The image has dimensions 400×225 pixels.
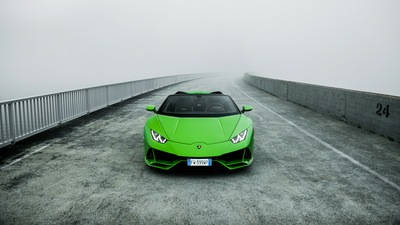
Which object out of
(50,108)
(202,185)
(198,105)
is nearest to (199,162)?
(202,185)

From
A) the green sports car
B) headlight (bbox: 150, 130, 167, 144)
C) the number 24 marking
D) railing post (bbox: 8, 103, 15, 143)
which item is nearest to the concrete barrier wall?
the number 24 marking

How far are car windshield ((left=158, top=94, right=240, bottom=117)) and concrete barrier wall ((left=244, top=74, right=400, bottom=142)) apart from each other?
4667 millimetres

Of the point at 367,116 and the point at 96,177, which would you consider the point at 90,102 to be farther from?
the point at 367,116

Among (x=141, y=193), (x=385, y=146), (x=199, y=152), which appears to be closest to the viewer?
(x=141, y=193)

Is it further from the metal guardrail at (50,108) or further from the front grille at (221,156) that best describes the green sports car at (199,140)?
the metal guardrail at (50,108)

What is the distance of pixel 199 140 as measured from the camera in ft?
17.2

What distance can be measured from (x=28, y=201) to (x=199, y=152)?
2504 mm

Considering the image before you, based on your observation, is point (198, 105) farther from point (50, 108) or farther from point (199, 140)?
point (50, 108)

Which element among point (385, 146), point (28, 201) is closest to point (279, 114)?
point (385, 146)

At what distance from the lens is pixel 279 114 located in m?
13.1

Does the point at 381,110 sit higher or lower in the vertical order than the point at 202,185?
higher

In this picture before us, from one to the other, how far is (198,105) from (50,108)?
18.8 ft

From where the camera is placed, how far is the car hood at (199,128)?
5273 millimetres

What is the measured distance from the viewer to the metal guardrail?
783 centimetres
